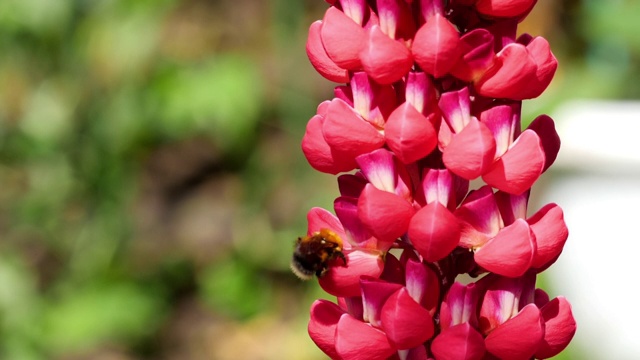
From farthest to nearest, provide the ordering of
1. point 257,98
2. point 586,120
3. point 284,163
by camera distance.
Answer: point 284,163 → point 257,98 → point 586,120

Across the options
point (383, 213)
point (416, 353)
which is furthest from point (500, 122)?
point (416, 353)

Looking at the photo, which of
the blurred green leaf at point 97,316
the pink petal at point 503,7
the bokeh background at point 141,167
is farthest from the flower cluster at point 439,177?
the blurred green leaf at point 97,316

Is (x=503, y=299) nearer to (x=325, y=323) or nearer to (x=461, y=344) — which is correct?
(x=461, y=344)

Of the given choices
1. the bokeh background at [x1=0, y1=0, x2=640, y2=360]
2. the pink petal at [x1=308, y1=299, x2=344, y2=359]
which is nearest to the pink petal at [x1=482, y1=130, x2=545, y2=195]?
the pink petal at [x1=308, y1=299, x2=344, y2=359]

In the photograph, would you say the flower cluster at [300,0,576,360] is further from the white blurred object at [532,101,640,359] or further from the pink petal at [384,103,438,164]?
the white blurred object at [532,101,640,359]

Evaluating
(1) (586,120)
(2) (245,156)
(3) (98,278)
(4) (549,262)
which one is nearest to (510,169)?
(4) (549,262)

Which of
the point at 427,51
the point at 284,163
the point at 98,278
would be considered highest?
the point at 284,163

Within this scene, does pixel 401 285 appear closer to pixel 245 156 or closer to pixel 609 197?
pixel 609 197
